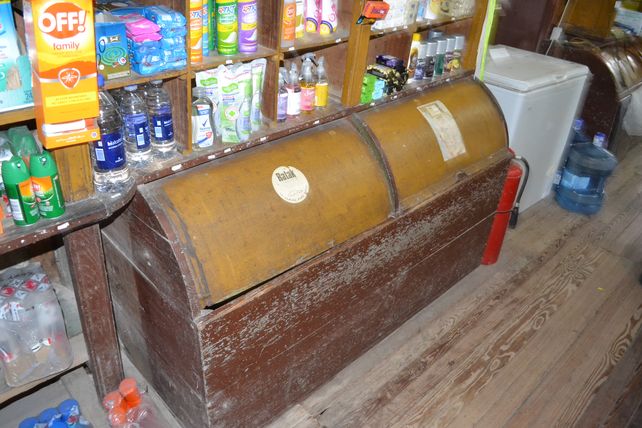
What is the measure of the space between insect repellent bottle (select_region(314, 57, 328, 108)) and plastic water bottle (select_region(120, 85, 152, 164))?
67cm

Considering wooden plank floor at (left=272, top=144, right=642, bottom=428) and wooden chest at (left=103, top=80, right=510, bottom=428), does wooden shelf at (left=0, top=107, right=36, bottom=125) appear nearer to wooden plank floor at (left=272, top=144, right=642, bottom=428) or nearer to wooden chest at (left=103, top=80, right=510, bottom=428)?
→ wooden chest at (left=103, top=80, right=510, bottom=428)

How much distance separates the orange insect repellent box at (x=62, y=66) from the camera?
1162 mm

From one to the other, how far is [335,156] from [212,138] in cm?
47

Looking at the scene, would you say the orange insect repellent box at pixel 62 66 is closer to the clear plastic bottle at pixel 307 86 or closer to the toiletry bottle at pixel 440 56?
the clear plastic bottle at pixel 307 86

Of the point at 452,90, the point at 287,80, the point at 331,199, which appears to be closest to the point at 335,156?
the point at 331,199

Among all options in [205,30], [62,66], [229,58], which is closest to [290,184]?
[229,58]

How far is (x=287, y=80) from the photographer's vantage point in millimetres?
1933

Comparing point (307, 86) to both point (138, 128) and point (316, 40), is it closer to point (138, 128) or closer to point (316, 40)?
point (316, 40)

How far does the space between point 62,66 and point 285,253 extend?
0.85 metres

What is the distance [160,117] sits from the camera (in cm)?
155

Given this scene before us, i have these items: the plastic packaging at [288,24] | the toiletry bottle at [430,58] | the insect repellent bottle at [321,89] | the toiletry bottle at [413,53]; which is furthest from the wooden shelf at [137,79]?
the toiletry bottle at [430,58]

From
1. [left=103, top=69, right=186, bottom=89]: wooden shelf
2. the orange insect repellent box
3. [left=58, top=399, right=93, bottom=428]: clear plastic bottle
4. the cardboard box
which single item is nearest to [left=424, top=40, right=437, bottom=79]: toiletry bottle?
[left=103, top=69, right=186, bottom=89]: wooden shelf

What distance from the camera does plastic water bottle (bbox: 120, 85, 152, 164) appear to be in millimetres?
1504

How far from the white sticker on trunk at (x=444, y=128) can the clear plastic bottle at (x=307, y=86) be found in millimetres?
576
